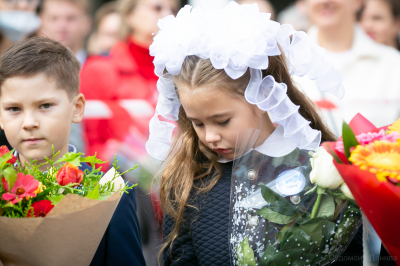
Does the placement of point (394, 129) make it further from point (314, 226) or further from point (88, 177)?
point (88, 177)

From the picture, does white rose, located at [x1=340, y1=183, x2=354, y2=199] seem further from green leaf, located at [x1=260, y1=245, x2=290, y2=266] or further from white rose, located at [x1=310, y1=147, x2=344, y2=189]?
green leaf, located at [x1=260, y1=245, x2=290, y2=266]

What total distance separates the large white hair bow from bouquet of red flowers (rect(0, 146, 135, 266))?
0.62 meters

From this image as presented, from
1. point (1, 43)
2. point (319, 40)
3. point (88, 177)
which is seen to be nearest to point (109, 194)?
point (88, 177)

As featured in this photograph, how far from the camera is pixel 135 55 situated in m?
3.87

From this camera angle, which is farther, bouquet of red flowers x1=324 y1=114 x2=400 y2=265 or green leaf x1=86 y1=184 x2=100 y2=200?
green leaf x1=86 y1=184 x2=100 y2=200

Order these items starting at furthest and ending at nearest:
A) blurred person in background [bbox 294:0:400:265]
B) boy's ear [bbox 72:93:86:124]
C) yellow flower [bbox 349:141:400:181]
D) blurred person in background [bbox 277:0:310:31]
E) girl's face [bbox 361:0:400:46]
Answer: blurred person in background [bbox 277:0:310:31] < girl's face [bbox 361:0:400:46] < blurred person in background [bbox 294:0:400:265] < boy's ear [bbox 72:93:86:124] < yellow flower [bbox 349:141:400:181]

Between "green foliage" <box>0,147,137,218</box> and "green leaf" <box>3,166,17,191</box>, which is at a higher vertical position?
"green leaf" <box>3,166,17,191</box>

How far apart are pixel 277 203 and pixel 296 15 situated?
186 inches

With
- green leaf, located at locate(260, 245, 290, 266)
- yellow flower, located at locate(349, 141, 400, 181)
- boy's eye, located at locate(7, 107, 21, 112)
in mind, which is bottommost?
green leaf, located at locate(260, 245, 290, 266)

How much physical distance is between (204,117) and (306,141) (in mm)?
427

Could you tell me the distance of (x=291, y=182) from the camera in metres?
1.49

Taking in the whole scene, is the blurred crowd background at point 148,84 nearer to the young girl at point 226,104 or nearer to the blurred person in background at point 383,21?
the blurred person in background at point 383,21

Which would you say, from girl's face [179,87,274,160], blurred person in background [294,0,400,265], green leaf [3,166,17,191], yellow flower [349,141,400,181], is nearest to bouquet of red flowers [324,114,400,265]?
yellow flower [349,141,400,181]

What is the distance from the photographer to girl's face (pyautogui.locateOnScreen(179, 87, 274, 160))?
1.83 m
